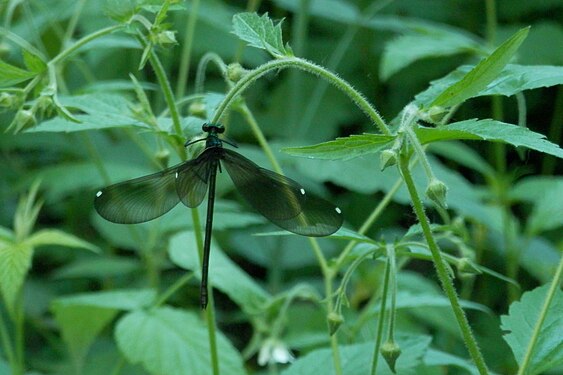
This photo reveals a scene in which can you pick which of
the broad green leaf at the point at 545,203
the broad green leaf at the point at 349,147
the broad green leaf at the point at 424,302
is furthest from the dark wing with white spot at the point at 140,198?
the broad green leaf at the point at 545,203

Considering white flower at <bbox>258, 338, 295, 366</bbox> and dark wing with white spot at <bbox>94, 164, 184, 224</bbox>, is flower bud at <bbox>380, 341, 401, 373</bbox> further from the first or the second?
white flower at <bbox>258, 338, 295, 366</bbox>

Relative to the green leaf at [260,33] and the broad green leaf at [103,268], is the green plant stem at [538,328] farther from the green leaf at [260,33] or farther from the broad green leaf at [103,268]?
the broad green leaf at [103,268]

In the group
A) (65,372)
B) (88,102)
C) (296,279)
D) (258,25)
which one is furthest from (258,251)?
(258,25)

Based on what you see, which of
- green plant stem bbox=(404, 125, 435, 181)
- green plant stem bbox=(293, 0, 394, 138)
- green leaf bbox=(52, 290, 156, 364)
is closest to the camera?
green plant stem bbox=(404, 125, 435, 181)

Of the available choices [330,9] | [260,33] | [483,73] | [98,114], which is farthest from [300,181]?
[483,73]

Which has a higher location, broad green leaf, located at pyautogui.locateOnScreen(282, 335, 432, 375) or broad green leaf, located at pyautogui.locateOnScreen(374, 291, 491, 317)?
broad green leaf, located at pyautogui.locateOnScreen(374, 291, 491, 317)

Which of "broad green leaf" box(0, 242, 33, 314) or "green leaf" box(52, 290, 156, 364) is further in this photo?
"green leaf" box(52, 290, 156, 364)

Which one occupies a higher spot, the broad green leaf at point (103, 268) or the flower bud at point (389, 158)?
the broad green leaf at point (103, 268)

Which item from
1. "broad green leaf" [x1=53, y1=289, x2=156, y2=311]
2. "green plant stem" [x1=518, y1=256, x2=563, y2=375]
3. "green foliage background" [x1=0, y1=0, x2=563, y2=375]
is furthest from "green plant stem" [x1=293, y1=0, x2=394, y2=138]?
"green plant stem" [x1=518, y1=256, x2=563, y2=375]
